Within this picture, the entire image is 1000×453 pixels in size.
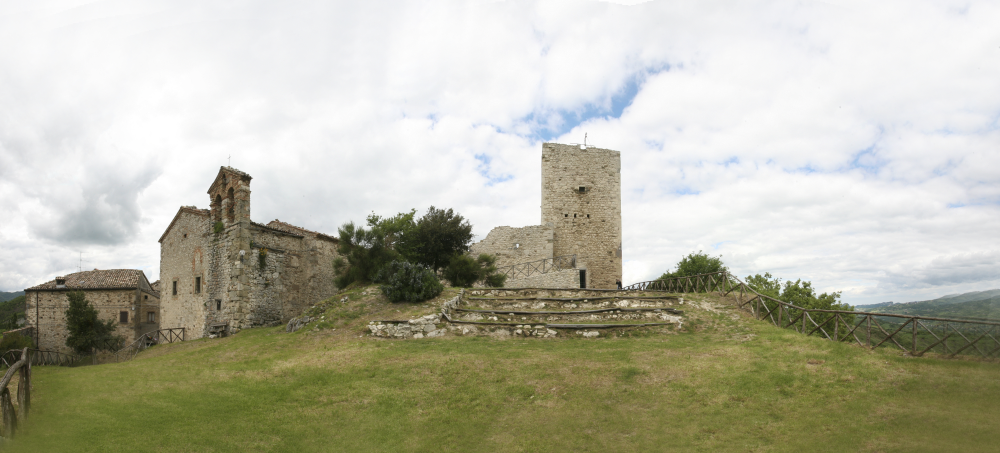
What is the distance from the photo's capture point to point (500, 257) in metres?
25.9

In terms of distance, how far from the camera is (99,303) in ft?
100

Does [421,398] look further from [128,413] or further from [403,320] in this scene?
[403,320]

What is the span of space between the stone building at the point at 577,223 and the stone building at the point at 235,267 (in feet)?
30.4

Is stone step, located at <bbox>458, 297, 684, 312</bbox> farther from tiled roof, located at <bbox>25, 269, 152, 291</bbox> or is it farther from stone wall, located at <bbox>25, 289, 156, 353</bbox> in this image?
tiled roof, located at <bbox>25, 269, 152, 291</bbox>

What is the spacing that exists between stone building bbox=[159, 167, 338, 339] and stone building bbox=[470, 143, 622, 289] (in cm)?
926

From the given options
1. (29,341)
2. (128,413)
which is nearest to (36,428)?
(128,413)

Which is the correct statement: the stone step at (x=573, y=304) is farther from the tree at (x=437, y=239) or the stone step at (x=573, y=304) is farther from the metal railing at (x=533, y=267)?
the metal railing at (x=533, y=267)

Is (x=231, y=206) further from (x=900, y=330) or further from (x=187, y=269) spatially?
(x=900, y=330)

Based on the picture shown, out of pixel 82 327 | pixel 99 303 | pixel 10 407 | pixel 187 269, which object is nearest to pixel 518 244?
pixel 187 269

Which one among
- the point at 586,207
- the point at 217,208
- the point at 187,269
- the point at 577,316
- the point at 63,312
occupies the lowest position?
the point at 63,312

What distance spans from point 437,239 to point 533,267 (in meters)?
5.90

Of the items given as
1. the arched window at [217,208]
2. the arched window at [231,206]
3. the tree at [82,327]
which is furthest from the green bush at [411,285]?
the tree at [82,327]

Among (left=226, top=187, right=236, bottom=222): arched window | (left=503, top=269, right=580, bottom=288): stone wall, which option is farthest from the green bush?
(left=503, top=269, right=580, bottom=288): stone wall

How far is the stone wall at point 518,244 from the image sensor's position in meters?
25.9
